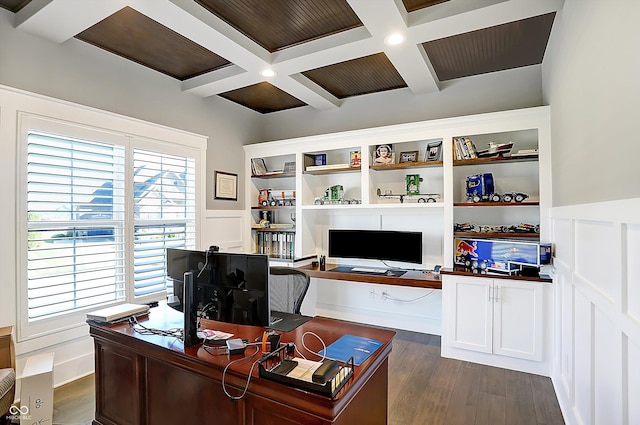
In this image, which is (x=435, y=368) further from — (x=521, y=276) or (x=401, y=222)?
(x=401, y=222)

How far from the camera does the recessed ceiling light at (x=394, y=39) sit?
2.57 metres

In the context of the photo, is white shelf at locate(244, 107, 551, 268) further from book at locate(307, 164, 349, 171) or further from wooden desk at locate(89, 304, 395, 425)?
wooden desk at locate(89, 304, 395, 425)

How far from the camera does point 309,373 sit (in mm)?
1325

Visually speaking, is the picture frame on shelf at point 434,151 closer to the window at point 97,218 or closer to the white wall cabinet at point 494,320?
the white wall cabinet at point 494,320

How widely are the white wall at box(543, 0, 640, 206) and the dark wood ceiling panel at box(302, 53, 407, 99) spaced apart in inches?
58.4

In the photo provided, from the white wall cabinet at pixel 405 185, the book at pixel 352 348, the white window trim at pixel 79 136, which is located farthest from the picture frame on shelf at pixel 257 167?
the book at pixel 352 348

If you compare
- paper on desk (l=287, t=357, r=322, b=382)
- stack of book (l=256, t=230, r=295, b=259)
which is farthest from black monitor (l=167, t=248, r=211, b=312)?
stack of book (l=256, t=230, r=295, b=259)

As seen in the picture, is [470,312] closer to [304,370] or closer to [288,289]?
[288,289]

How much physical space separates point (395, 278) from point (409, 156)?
1.38 meters

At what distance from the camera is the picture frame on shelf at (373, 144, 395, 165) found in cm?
374

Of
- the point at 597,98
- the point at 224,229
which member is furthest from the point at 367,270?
the point at 597,98

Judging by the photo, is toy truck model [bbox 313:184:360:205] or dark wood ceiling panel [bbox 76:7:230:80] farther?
toy truck model [bbox 313:184:360:205]

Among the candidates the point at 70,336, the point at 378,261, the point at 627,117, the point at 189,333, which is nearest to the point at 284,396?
the point at 189,333

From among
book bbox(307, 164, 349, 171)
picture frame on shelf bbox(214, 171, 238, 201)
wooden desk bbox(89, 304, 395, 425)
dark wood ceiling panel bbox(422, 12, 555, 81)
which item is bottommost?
wooden desk bbox(89, 304, 395, 425)
